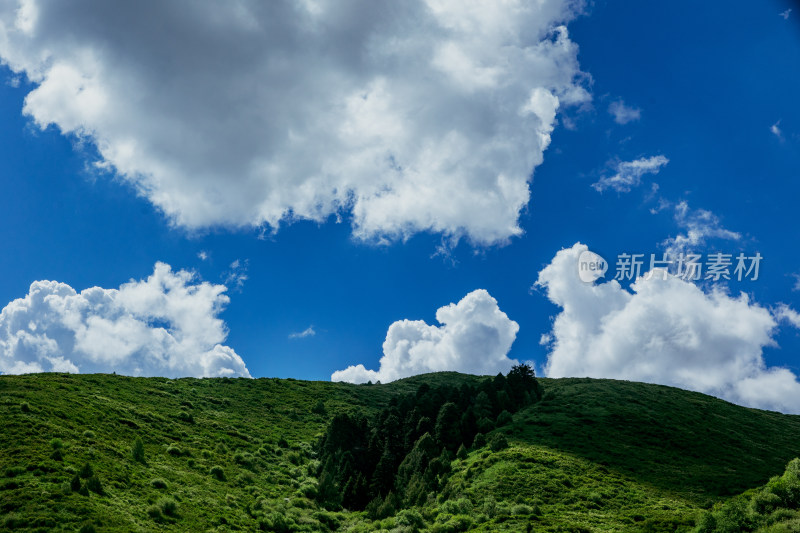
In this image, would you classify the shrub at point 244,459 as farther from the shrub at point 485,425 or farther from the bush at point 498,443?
the shrub at point 485,425

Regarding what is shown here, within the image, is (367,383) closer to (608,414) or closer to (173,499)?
(608,414)

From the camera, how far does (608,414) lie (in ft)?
274

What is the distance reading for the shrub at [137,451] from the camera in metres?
48.8

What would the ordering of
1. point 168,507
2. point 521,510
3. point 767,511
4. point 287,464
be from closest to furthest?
point 767,511 < point 168,507 < point 521,510 < point 287,464

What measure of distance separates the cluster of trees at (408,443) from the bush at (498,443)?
378cm

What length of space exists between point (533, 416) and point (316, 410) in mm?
44019

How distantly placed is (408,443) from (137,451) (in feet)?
127

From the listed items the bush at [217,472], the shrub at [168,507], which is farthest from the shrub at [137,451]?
the shrub at [168,507]

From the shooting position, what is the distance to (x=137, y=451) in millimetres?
49312

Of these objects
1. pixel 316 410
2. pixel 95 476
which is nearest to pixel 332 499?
pixel 95 476

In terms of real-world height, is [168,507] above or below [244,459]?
below

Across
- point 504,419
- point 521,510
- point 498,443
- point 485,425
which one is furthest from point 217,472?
point 504,419

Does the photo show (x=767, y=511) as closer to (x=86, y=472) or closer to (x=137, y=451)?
(x=86, y=472)

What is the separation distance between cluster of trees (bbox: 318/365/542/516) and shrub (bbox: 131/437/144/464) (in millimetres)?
21499
